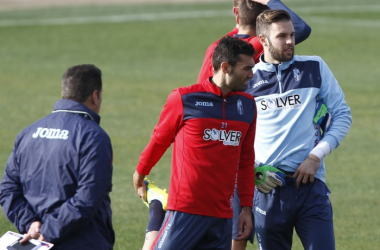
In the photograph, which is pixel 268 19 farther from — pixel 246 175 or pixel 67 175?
pixel 67 175

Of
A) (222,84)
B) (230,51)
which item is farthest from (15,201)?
(230,51)

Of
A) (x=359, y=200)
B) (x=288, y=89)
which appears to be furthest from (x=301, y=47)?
(x=288, y=89)

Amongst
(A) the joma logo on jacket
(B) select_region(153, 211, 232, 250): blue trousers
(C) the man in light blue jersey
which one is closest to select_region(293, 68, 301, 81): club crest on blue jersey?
(C) the man in light blue jersey

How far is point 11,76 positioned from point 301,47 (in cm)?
959

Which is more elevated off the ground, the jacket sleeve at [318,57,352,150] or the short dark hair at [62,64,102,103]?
the short dark hair at [62,64,102,103]

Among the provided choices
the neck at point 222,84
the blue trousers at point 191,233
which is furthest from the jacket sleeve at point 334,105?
the blue trousers at point 191,233

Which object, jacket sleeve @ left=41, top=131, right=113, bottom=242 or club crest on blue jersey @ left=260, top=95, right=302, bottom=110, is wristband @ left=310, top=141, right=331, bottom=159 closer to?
club crest on blue jersey @ left=260, top=95, right=302, bottom=110

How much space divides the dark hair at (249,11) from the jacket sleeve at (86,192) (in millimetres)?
2027

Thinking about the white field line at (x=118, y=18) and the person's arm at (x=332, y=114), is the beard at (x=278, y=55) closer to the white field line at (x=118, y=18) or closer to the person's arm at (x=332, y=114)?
the person's arm at (x=332, y=114)

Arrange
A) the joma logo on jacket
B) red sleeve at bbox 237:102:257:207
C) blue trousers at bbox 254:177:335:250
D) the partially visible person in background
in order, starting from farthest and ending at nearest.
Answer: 1. the partially visible person in background
2. blue trousers at bbox 254:177:335:250
3. red sleeve at bbox 237:102:257:207
4. the joma logo on jacket

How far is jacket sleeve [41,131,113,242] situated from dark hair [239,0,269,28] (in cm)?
203

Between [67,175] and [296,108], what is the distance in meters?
2.03

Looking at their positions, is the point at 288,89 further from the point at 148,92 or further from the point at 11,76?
the point at 11,76

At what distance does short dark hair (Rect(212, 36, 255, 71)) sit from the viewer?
5.86m
